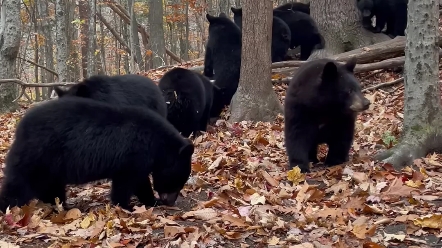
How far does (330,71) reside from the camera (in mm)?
6605

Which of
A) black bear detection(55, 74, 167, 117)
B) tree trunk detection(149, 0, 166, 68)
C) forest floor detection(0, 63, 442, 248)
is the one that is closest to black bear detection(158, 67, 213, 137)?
black bear detection(55, 74, 167, 117)

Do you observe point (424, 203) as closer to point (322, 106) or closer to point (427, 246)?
point (427, 246)

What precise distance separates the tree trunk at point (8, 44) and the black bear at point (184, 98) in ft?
20.7

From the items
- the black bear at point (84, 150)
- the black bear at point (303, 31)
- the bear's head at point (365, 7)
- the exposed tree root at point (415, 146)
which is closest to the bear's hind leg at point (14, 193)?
the black bear at point (84, 150)

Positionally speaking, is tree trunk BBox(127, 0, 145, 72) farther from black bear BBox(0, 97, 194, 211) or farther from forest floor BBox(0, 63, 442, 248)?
black bear BBox(0, 97, 194, 211)

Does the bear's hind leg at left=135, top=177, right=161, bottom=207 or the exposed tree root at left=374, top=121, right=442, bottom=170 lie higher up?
the exposed tree root at left=374, top=121, right=442, bottom=170

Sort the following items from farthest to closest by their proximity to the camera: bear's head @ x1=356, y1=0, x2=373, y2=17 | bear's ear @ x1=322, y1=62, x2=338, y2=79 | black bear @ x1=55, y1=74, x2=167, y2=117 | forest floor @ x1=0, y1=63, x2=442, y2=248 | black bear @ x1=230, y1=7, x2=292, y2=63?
bear's head @ x1=356, y1=0, x2=373, y2=17 → black bear @ x1=230, y1=7, x2=292, y2=63 → black bear @ x1=55, y1=74, x2=167, y2=117 → bear's ear @ x1=322, y1=62, x2=338, y2=79 → forest floor @ x1=0, y1=63, x2=442, y2=248

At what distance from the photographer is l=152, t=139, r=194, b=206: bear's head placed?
18.4 feet

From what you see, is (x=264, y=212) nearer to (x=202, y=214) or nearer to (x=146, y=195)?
(x=202, y=214)

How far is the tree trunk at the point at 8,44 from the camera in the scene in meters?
13.6

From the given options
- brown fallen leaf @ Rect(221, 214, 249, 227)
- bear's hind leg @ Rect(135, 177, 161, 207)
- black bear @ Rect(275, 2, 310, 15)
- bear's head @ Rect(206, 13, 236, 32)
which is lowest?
bear's hind leg @ Rect(135, 177, 161, 207)

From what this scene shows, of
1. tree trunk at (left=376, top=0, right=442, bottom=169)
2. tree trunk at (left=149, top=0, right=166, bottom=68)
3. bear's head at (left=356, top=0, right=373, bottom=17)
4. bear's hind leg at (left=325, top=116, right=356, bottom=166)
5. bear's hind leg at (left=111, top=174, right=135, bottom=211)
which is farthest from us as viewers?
tree trunk at (left=149, top=0, right=166, bottom=68)

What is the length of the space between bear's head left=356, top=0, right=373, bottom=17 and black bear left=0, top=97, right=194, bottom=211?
31.4 feet

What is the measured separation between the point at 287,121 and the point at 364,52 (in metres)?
5.59
